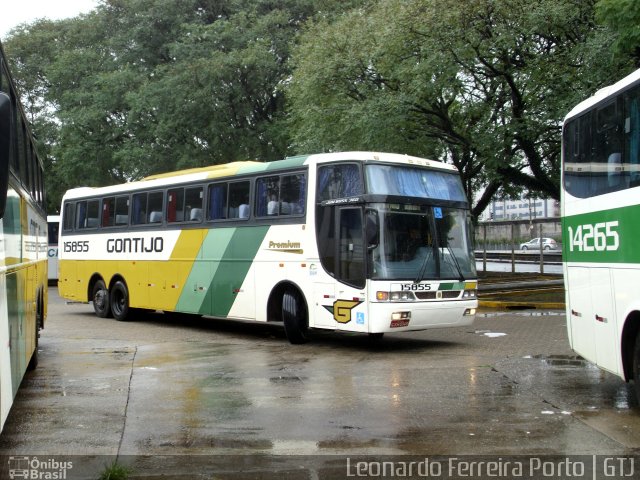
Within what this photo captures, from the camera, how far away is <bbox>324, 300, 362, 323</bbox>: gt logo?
12.8 metres

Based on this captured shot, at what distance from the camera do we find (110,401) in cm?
882

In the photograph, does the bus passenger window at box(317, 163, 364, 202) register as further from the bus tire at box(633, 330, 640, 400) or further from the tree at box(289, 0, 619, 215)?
the tree at box(289, 0, 619, 215)

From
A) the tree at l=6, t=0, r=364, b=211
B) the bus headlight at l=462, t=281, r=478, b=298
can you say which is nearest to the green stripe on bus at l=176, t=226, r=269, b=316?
the bus headlight at l=462, t=281, r=478, b=298

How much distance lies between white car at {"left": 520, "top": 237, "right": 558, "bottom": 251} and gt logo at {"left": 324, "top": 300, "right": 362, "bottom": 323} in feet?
64.2

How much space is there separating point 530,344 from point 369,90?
11.5m

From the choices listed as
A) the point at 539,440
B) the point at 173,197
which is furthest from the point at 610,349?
the point at 173,197

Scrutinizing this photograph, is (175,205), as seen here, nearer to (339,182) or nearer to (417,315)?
(339,182)

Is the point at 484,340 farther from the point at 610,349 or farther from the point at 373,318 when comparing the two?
the point at 610,349

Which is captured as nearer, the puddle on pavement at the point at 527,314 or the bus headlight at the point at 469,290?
the bus headlight at the point at 469,290

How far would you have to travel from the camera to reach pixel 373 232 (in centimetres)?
1259

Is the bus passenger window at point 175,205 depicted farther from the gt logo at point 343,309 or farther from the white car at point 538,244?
the white car at point 538,244

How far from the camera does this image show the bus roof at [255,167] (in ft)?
43.5

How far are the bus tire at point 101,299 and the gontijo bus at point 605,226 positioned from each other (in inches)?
516

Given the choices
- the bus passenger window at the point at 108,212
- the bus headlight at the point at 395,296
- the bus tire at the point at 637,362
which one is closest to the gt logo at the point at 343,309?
the bus headlight at the point at 395,296
